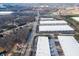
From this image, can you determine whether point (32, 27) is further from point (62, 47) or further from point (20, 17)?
point (62, 47)

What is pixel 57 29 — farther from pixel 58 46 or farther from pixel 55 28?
pixel 58 46

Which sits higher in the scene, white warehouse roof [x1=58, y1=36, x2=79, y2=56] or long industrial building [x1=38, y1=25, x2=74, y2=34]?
long industrial building [x1=38, y1=25, x2=74, y2=34]

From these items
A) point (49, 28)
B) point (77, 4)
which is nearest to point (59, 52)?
point (49, 28)

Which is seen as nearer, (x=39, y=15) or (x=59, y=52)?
(x=59, y=52)

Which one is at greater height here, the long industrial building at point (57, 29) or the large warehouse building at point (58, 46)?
the long industrial building at point (57, 29)

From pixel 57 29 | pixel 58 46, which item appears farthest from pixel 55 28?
pixel 58 46
